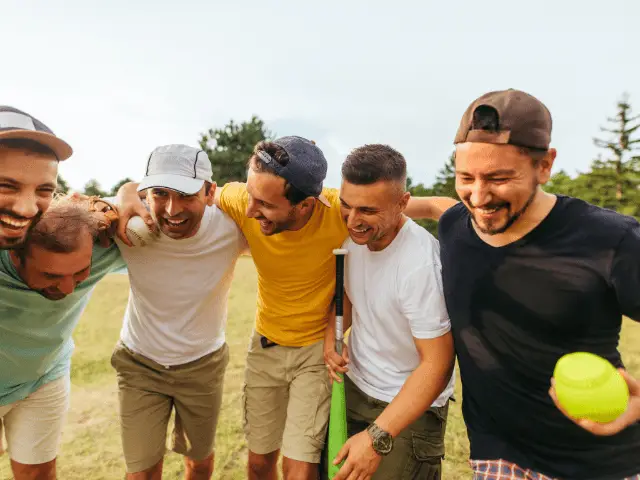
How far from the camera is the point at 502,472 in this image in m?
2.61

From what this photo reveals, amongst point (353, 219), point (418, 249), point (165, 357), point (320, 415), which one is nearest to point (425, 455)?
point (320, 415)

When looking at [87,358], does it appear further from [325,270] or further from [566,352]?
[566,352]

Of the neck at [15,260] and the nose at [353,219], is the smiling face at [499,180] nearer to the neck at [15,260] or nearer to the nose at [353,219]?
the nose at [353,219]

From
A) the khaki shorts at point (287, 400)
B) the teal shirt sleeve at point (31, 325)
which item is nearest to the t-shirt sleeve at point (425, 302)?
the khaki shorts at point (287, 400)

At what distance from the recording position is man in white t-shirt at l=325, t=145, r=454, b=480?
2863 mm

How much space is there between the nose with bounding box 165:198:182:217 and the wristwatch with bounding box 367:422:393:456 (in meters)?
1.84

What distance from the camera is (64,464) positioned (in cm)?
493

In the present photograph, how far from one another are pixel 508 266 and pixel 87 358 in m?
7.49

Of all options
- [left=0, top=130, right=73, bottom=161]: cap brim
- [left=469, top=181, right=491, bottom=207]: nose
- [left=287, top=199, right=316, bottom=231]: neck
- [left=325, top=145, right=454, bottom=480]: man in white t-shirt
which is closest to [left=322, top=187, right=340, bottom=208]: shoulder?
[left=287, top=199, right=316, bottom=231]: neck

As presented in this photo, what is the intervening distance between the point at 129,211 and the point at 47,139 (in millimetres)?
750

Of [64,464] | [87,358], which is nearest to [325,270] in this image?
[64,464]

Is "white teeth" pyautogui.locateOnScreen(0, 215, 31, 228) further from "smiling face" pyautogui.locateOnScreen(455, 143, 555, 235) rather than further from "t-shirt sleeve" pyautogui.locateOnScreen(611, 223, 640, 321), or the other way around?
"t-shirt sleeve" pyautogui.locateOnScreen(611, 223, 640, 321)

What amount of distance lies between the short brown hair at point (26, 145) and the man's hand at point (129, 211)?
657 mm

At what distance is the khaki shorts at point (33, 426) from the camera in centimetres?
354
